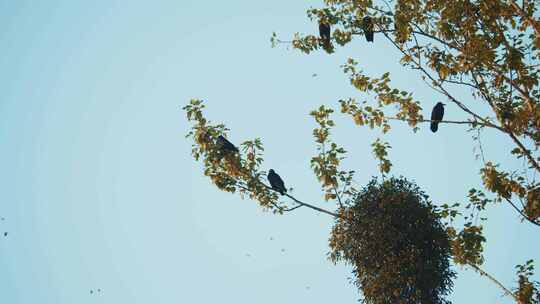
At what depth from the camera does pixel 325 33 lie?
53.1 feet

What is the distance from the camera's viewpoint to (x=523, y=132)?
1268cm

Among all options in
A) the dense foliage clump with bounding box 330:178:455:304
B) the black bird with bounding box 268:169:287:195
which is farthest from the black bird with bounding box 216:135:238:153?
the dense foliage clump with bounding box 330:178:455:304

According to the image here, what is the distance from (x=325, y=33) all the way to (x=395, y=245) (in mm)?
5756

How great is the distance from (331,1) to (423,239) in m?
6.40

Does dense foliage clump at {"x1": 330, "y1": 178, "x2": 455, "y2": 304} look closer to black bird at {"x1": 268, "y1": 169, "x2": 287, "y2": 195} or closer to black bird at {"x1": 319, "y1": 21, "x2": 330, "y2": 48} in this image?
black bird at {"x1": 268, "y1": 169, "x2": 287, "y2": 195}

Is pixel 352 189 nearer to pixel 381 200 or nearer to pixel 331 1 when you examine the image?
pixel 381 200

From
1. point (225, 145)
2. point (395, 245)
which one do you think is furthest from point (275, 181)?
point (395, 245)

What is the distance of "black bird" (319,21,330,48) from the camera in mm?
15844

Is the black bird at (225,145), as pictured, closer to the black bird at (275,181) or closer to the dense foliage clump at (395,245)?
the black bird at (275,181)

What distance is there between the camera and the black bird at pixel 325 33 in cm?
1584

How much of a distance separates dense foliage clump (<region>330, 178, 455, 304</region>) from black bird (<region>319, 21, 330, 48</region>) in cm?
389

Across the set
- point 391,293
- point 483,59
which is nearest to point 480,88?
point 483,59

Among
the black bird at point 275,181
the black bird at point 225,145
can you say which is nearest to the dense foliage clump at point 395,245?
the black bird at point 275,181

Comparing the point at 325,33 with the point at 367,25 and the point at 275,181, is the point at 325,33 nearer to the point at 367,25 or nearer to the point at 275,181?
the point at 367,25
